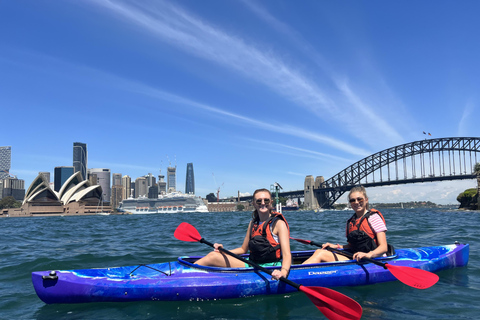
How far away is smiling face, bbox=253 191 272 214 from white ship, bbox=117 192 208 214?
90981mm

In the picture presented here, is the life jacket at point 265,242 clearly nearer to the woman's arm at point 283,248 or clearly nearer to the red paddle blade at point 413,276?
the woman's arm at point 283,248

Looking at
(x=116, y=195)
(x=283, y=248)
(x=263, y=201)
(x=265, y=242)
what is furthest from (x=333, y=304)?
(x=116, y=195)

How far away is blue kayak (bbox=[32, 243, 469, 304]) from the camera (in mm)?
4691

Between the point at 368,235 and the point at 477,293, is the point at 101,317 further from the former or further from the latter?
the point at 477,293

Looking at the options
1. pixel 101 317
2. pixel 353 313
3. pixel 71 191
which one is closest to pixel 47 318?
pixel 101 317

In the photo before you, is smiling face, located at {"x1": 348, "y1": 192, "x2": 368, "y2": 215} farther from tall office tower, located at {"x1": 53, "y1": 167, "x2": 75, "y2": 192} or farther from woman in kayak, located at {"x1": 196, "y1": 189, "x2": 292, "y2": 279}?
tall office tower, located at {"x1": 53, "y1": 167, "x2": 75, "y2": 192}

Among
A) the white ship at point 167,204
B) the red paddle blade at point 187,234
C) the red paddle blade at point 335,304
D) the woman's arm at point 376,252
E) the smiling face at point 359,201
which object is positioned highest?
the smiling face at point 359,201

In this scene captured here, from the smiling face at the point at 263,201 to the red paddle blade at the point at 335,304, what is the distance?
46.7 inches

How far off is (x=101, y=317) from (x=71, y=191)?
92564 millimetres

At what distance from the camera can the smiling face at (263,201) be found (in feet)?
16.0

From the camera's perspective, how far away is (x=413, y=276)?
522 centimetres

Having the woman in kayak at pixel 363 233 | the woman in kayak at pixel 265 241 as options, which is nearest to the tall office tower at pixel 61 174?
the woman in kayak at pixel 265 241

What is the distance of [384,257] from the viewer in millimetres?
5809

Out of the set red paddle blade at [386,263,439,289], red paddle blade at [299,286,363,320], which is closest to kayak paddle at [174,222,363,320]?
red paddle blade at [299,286,363,320]
